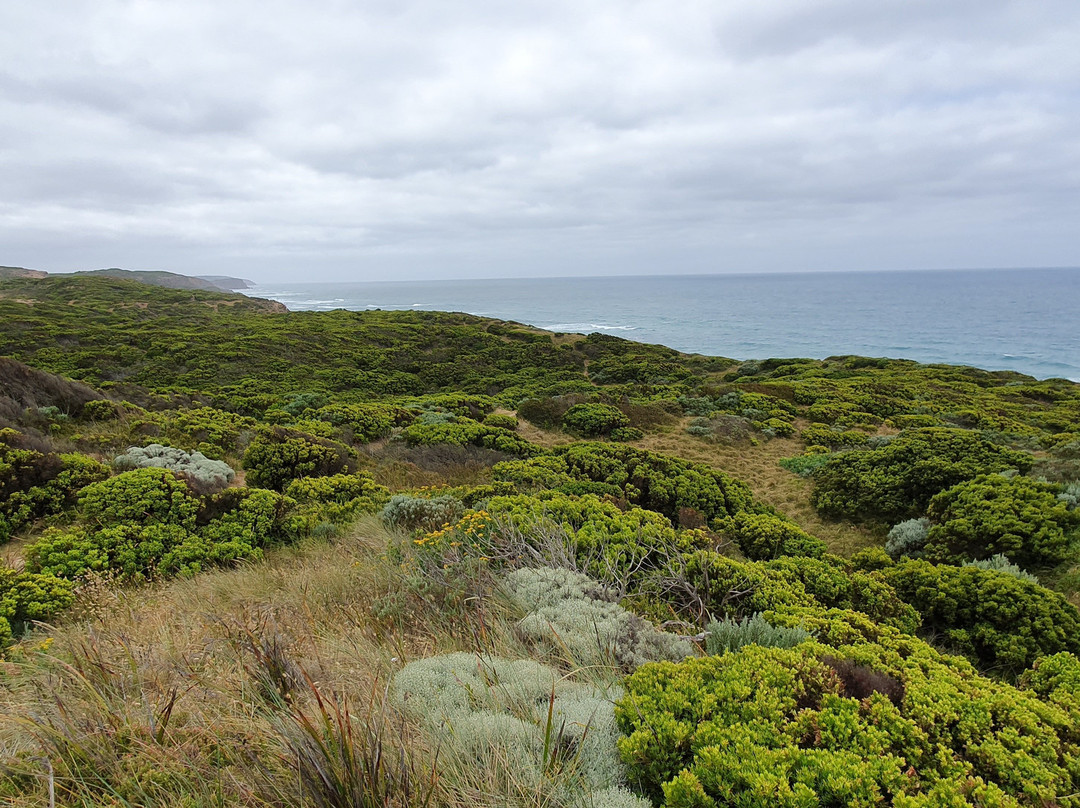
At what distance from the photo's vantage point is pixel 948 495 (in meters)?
7.50

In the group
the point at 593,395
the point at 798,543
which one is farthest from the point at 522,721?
the point at 593,395

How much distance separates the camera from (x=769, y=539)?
6637 mm

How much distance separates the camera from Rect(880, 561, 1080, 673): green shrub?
421 cm

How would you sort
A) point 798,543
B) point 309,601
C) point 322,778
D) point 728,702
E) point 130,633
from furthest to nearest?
point 798,543, point 309,601, point 130,633, point 728,702, point 322,778

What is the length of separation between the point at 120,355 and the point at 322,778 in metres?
31.6

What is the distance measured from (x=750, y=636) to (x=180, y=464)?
8.16m

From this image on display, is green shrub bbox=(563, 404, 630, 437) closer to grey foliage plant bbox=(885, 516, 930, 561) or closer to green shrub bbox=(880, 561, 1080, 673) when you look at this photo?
grey foliage plant bbox=(885, 516, 930, 561)

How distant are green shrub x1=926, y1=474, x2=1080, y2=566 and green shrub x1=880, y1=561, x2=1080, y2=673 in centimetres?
135

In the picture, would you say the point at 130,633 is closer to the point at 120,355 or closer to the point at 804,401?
the point at 804,401

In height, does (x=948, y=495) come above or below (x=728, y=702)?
below

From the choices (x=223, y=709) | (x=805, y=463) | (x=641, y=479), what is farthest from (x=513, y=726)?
(x=805, y=463)

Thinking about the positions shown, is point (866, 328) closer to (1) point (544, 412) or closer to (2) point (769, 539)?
(1) point (544, 412)

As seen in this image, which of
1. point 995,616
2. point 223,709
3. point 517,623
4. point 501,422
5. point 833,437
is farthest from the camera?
point 501,422

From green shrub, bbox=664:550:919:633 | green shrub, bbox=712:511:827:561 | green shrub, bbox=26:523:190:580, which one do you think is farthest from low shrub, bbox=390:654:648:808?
green shrub, bbox=712:511:827:561
